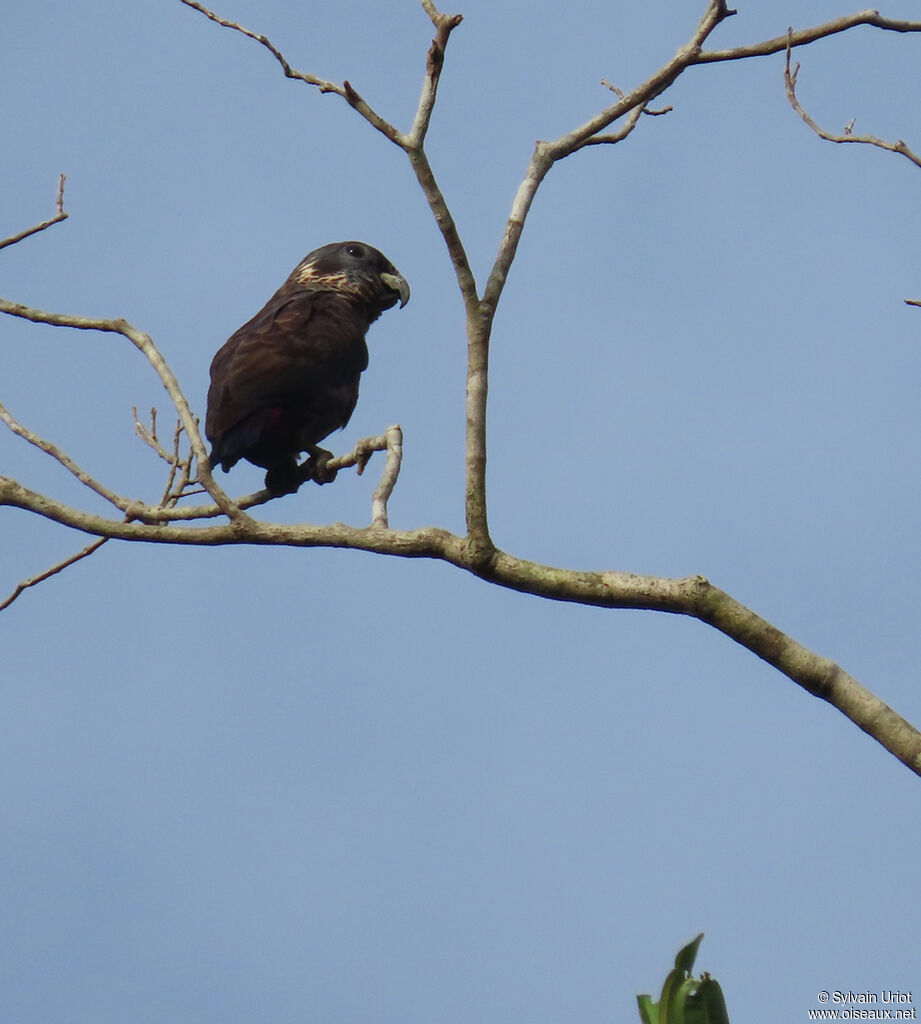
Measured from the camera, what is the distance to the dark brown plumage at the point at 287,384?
573 centimetres

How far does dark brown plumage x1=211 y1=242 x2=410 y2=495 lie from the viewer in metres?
5.73

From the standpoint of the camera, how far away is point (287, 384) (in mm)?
5793

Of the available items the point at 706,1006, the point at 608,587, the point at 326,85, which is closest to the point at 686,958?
the point at 706,1006

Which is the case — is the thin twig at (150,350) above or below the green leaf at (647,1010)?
above

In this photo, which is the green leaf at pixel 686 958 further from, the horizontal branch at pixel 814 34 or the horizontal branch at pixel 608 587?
the horizontal branch at pixel 814 34

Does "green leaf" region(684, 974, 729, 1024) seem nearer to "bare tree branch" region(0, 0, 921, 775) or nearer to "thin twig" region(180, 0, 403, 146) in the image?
"bare tree branch" region(0, 0, 921, 775)

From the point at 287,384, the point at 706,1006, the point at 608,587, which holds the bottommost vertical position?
the point at 706,1006

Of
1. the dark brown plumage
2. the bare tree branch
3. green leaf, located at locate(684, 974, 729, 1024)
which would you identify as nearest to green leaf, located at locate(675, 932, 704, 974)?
green leaf, located at locate(684, 974, 729, 1024)

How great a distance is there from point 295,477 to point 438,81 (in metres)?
3.00

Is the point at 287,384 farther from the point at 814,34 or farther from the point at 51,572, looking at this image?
the point at 814,34

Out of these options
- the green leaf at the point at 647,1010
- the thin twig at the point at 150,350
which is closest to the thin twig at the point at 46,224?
the thin twig at the point at 150,350

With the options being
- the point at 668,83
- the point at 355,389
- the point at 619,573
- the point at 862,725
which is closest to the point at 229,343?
the point at 355,389

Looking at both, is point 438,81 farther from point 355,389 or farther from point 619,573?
point 355,389

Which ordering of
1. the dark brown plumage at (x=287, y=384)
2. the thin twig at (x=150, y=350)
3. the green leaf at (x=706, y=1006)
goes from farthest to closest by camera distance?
the dark brown plumage at (x=287, y=384) < the thin twig at (x=150, y=350) < the green leaf at (x=706, y=1006)
